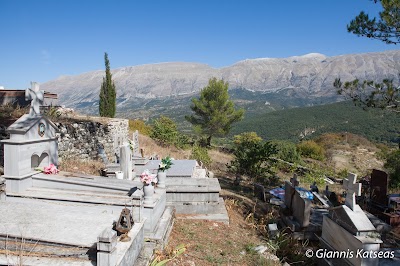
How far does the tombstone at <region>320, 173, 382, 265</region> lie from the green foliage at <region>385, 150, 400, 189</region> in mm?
9216

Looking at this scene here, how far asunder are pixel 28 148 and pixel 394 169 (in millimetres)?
15609

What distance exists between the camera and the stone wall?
11539mm

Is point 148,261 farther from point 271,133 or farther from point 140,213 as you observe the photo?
point 271,133

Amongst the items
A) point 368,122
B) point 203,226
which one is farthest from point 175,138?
point 368,122

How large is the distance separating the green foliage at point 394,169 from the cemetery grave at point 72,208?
9507 millimetres

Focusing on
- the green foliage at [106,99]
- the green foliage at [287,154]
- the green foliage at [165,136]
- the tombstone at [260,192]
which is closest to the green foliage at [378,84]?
the tombstone at [260,192]

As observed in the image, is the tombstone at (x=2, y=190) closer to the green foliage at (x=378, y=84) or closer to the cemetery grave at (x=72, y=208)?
the cemetery grave at (x=72, y=208)

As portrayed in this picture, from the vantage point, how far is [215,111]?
26281 mm

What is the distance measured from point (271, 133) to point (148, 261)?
61910 mm

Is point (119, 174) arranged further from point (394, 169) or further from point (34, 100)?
point (394, 169)

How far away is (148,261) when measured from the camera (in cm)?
432

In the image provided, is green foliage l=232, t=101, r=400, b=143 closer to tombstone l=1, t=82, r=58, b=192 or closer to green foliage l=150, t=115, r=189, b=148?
green foliage l=150, t=115, r=189, b=148

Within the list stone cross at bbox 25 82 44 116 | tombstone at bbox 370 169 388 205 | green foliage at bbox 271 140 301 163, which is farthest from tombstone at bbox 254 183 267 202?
stone cross at bbox 25 82 44 116

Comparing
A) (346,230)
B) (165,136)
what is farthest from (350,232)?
(165,136)
